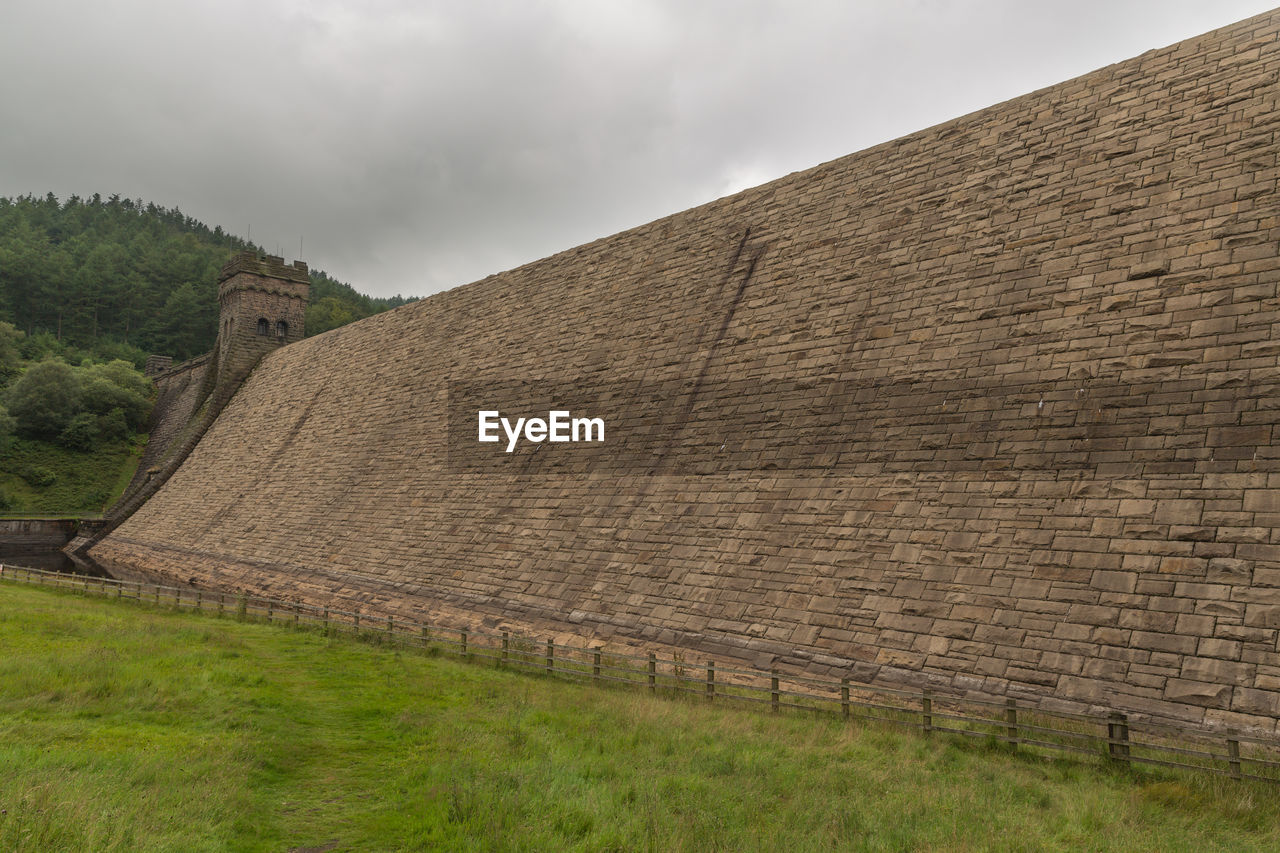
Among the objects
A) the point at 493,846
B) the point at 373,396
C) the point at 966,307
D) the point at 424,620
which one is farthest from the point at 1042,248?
the point at 373,396

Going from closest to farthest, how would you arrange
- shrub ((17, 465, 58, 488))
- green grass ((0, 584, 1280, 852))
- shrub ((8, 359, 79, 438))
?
green grass ((0, 584, 1280, 852)) → shrub ((17, 465, 58, 488)) → shrub ((8, 359, 79, 438))

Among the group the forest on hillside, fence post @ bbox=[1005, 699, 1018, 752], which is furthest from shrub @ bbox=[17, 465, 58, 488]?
fence post @ bbox=[1005, 699, 1018, 752]

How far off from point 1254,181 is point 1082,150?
11.4 ft

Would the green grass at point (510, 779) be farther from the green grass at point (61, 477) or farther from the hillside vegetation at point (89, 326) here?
the hillside vegetation at point (89, 326)

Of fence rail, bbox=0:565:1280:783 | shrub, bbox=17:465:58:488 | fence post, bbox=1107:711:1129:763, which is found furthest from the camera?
shrub, bbox=17:465:58:488

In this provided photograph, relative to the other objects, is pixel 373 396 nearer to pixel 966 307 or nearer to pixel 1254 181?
pixel 966 307

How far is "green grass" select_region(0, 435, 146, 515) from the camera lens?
52188 millimetres

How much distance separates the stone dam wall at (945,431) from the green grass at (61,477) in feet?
122

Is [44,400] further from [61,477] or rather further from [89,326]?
[89,326]

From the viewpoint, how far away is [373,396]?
115 feet

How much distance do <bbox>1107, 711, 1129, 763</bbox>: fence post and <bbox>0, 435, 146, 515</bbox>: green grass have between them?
194 ft

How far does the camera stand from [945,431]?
14.5m

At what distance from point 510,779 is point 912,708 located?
19.4ft

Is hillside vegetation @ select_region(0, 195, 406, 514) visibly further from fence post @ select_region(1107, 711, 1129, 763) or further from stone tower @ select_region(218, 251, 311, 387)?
fence post @ select_region(1107, 711, 1129, 763)
